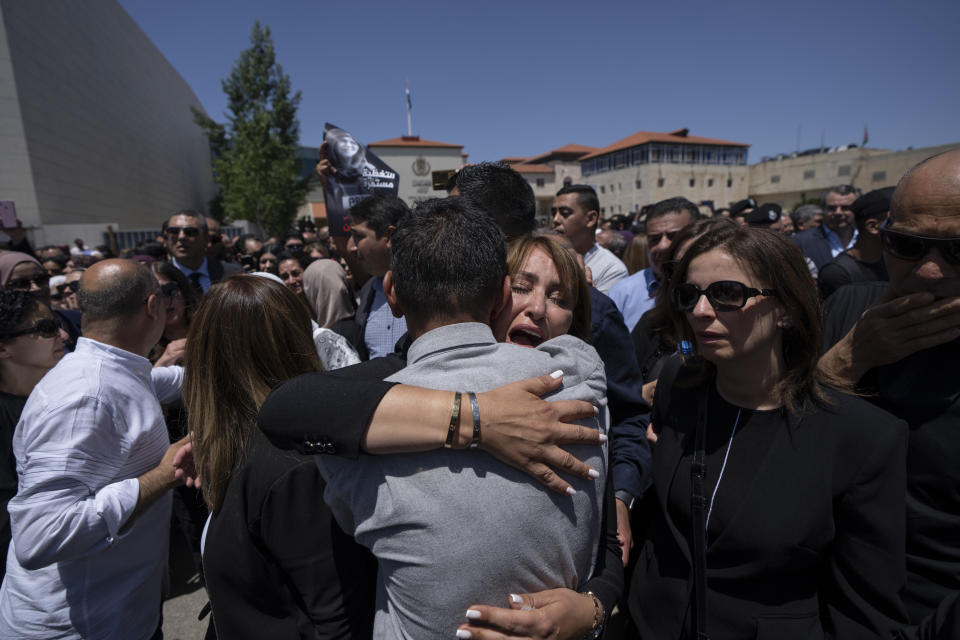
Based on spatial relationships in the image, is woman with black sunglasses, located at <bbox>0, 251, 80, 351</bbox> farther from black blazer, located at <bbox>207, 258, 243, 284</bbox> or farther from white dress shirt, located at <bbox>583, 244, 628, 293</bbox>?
white dress shirt, located at <bbox>583, 244, 628, 293</bbox>

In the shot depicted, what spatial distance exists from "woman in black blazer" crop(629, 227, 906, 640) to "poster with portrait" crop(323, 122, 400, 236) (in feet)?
10.1

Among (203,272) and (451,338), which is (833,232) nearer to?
(451,338)

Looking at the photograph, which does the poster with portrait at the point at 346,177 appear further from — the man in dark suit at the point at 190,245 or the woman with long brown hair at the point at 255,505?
the woman with long brown hair at the point at 255,505

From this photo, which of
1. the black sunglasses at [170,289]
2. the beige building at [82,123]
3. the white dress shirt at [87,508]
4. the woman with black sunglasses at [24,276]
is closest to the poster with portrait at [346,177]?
the black sunglasses at [170,289]

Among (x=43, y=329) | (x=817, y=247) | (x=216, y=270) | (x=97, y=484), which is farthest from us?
(x=817, y=247)

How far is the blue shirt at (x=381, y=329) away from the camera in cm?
368

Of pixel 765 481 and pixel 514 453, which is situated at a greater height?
pixel 514 453

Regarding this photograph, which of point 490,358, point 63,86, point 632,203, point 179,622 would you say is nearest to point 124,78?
point 63,86

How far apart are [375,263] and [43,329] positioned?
2096 millimetres

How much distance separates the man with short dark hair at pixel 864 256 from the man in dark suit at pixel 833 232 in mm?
2748

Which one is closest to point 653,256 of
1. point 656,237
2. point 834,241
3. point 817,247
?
point 656,237

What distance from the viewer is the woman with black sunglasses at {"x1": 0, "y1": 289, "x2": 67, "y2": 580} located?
241 centimetres

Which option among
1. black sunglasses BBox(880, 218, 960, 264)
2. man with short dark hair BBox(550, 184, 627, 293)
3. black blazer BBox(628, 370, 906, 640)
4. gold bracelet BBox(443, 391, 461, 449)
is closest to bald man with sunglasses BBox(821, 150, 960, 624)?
black sunglasses BBox(880, 218, 960, 264)

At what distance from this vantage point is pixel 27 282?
14.7 feet
